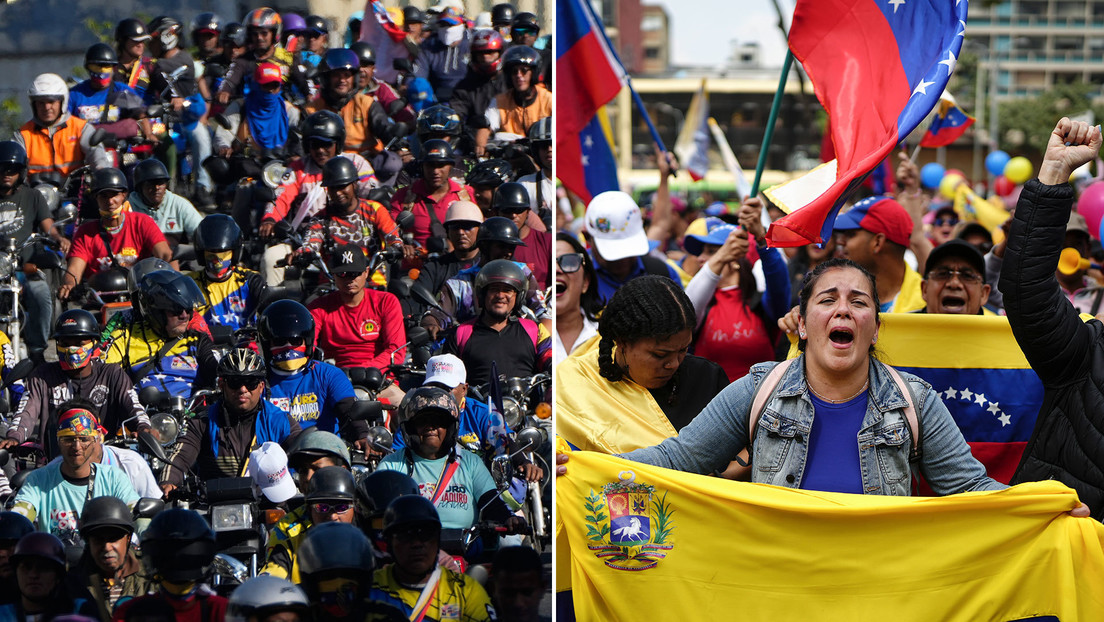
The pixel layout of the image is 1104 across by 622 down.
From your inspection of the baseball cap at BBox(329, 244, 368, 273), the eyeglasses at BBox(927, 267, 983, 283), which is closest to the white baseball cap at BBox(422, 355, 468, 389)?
the baseball cap at BBox(329, 244, 368, 273)

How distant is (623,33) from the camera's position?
110 m

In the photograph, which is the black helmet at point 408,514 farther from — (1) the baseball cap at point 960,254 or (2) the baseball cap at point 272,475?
(1) the baseball cap at point 960,254

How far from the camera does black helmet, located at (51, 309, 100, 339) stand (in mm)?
8027

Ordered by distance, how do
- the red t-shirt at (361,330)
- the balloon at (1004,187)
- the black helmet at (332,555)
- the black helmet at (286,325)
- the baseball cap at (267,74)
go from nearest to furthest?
the black helmet at (332,555)
the black helmet at (286,325)
the red t-shirt at (361,330)
the baseball cap at (267,74)
the balloon at (1004,187)

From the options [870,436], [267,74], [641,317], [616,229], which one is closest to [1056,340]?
[870,436]

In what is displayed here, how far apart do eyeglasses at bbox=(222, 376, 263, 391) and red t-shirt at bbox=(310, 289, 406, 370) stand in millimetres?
1291

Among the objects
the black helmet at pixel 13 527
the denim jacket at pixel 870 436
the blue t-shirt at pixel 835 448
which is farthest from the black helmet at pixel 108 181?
the blue t-shirt at pixel 835 448

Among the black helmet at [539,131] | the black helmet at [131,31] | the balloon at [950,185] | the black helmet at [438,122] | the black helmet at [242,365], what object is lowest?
the balloon at [950,185]

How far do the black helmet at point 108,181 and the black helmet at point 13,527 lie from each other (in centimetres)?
529

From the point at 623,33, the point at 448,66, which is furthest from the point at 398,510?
the point at 623,33

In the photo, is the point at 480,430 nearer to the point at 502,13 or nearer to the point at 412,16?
the point at 502,13

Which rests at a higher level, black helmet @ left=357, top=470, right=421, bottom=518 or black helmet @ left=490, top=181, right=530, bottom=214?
black helmet @ left=490, top=181, right=530, bottom=214

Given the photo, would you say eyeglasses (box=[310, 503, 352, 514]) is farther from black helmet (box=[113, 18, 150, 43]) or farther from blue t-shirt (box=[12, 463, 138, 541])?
black helmet (box=[113, 18, 150, 43])

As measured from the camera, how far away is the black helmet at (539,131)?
797 centimetres
